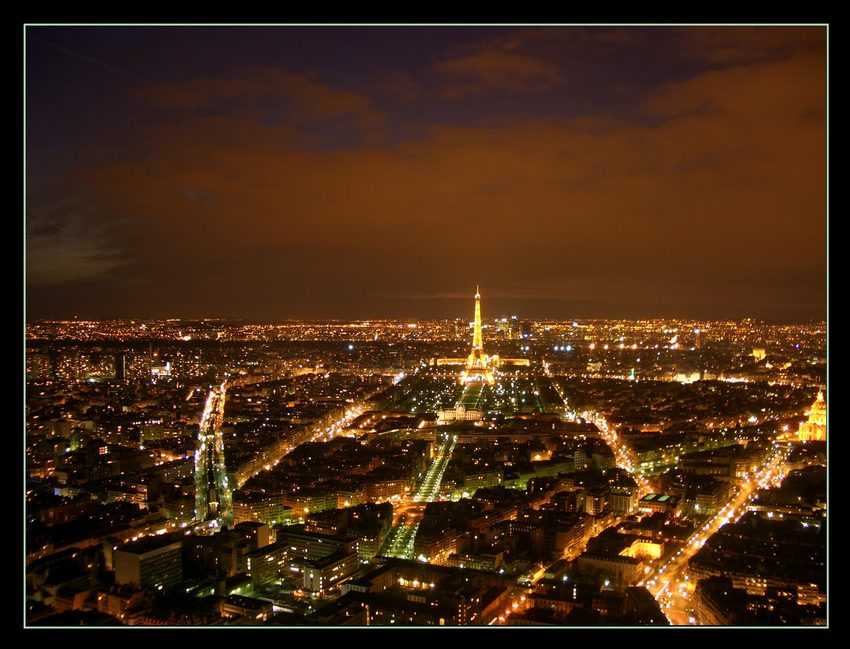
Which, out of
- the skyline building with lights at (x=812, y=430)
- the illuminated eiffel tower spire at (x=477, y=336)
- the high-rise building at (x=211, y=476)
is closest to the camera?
the high-rise building at (x=211, y=476)

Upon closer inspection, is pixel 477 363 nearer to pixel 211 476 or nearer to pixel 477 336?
pixel 477 336

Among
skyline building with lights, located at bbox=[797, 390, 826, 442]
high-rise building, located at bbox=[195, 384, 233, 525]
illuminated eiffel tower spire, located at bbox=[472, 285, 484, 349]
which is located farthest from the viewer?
illuminated eiffel tower spire, located at bbox=[472, 285, 484, 349]

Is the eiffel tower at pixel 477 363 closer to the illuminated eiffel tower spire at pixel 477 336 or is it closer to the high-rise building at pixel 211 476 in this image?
the illuminated eiffel tower spire at pixel 477 336

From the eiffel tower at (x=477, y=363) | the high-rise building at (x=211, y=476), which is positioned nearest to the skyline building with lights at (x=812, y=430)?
the high-rise building at (x=211, y=476)

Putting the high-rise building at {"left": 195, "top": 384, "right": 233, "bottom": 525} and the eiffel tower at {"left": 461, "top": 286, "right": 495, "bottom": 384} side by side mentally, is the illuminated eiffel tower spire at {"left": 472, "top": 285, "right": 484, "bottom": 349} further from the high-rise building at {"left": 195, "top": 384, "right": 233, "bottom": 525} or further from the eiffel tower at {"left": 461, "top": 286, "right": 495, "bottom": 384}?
the high-rise building at {"left": 195, "top": 384, "right": 233, "bottom": 525}

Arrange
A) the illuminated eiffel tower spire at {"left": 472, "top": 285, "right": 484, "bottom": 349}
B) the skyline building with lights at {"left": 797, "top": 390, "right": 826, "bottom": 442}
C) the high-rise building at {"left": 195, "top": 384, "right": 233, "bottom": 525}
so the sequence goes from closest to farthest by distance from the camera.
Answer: the high-rise building at {"left": 195, "top": 384, "right": 233, "bottom": 525} → the skyline building with lights at {"left": 797, "top": 390, "right": 826, "bottom": 442} → the illuminated eiffel tower spire at {"left": 472, "top": 285, "right": 484, "bottom": 349}

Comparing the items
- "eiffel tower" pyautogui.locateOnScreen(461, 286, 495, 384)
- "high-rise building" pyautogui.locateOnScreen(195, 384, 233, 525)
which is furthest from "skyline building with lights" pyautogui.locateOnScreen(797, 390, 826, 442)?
"eiffel tower" pyautogui.locateOnScreen(461, 286, 495, 384)

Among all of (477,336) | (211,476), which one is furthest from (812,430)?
(477,336)
